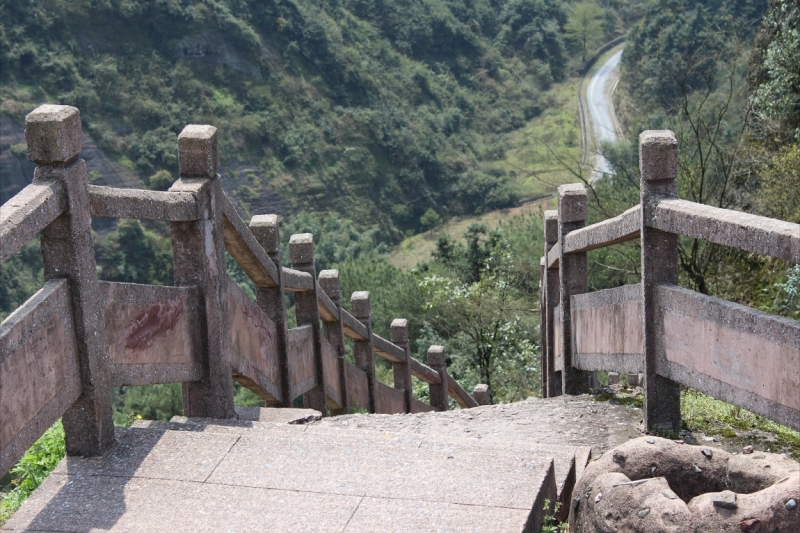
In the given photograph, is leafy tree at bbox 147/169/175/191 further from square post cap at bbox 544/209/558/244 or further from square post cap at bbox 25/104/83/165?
square post cap at bbox 25/104/83/165

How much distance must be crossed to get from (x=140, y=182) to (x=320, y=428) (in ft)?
178

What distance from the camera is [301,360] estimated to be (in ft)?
26.2

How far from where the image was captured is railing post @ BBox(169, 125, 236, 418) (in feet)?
16.3

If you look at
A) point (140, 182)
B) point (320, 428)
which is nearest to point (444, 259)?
point (320, 428)

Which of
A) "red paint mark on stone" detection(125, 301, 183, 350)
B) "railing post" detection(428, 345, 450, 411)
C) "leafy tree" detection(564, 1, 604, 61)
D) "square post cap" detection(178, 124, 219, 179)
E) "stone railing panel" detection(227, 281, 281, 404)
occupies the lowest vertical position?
"railing post" detection(428, 345, 450, 411)

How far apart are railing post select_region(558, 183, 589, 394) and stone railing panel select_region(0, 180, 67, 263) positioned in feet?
13.1

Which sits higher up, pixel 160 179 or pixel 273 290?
pixel 273 290

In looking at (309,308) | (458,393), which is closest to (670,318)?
(309,308)

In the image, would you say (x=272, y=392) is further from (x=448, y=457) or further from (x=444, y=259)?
(x=444, y=259)

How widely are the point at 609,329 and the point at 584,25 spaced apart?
86.8 meters

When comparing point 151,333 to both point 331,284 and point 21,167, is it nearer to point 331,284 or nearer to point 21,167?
point 331,284

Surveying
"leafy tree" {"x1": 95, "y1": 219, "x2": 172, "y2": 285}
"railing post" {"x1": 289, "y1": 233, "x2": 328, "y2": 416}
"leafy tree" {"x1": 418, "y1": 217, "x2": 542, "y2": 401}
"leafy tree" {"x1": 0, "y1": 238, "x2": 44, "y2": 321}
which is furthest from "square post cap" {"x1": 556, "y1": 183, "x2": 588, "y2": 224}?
"leafy tree" {"x1": 95, "y1": 219, "x2": 172, "y2": 285}

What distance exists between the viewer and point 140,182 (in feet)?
186

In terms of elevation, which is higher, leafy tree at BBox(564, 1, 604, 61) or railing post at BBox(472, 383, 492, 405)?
leafy tree at BBox(564, 1, 604, 61)
